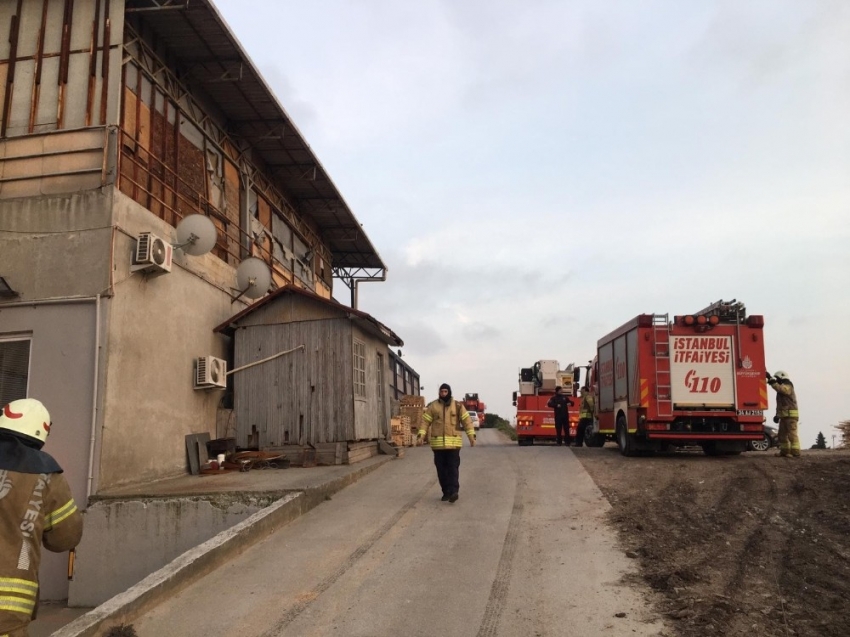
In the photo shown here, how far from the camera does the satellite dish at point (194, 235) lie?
12703 mm

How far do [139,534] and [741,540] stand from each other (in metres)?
7.95

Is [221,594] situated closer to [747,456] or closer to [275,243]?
Result: [747,456]

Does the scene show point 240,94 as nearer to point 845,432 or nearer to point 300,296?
point 300,296

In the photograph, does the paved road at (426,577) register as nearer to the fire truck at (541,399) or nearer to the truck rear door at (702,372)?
the truck rear door at (702,372)

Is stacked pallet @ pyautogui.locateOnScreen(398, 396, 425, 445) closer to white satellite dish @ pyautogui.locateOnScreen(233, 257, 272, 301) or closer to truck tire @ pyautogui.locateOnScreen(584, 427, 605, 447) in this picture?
truck tire @ pyautogui.locateOnScreen(584, 427, 605, 447)

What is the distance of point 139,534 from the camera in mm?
9891

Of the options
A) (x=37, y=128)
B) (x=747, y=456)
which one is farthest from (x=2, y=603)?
(x=747, y=456)

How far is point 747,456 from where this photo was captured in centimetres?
1532

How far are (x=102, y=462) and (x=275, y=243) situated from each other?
37.7 feet

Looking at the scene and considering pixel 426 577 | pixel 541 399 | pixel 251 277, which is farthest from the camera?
pixel 541 399

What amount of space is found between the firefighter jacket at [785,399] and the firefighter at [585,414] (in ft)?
20.1

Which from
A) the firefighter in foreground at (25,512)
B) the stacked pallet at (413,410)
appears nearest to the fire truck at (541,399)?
the stacked pallet at (413,410)

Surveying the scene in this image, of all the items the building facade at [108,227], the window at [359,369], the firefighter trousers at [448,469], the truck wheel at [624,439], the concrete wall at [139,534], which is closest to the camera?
the concrete wall at [139,534]

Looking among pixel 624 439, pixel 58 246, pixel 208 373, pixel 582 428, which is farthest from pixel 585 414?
pixel 58 246
